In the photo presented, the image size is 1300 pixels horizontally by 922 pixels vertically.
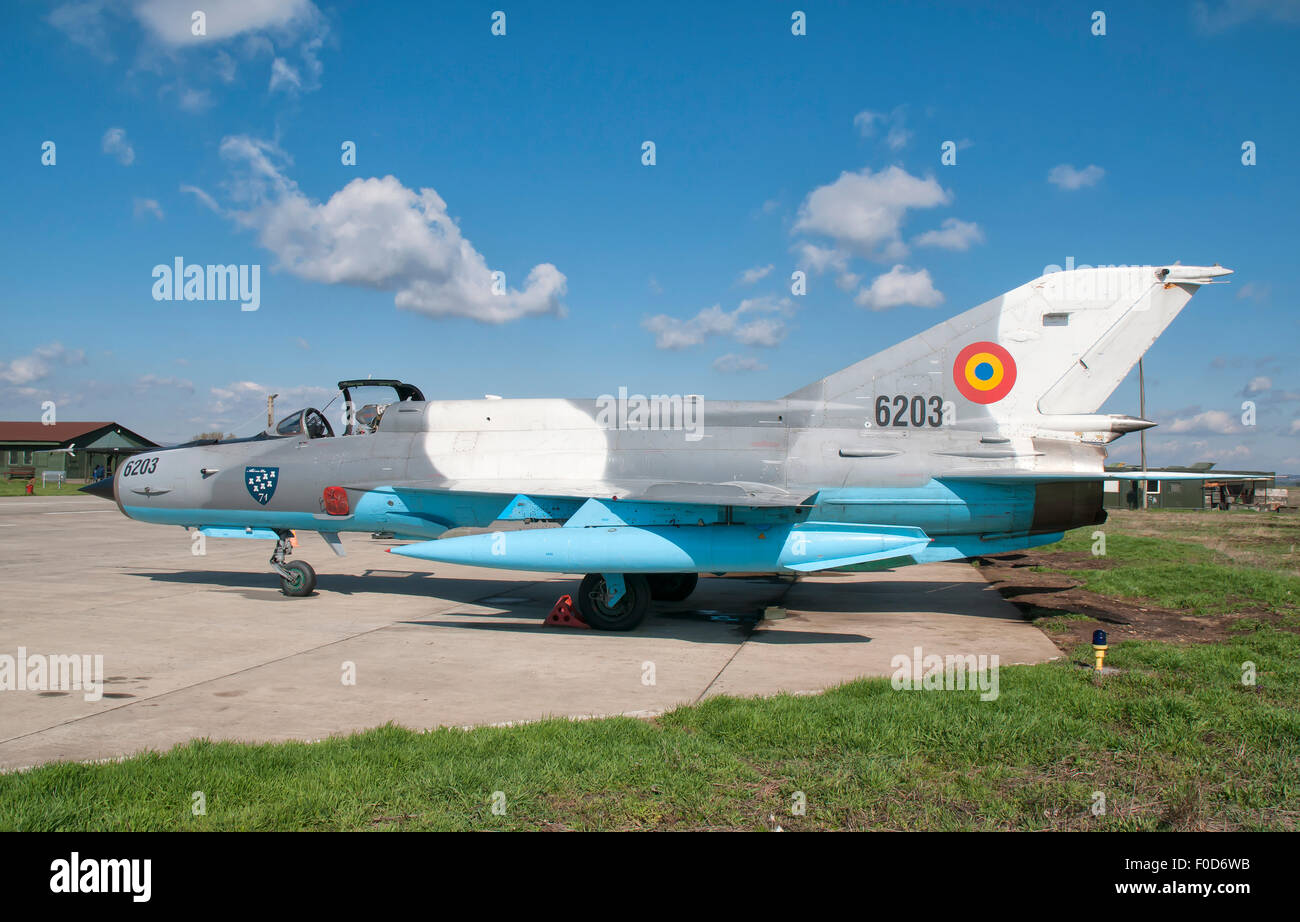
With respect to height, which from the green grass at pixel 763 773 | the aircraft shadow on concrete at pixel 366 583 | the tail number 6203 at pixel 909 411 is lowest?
the aircraft shadow on concrete at pixel 366 583

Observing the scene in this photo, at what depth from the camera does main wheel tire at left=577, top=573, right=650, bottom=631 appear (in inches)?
389

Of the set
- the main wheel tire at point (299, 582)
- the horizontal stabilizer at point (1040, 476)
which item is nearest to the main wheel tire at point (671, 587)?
the horizontal stabilizer at point (1040, 476)

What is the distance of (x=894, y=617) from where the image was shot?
35.9ft

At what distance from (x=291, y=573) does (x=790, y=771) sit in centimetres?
984

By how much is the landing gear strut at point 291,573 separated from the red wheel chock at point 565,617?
14.5 feet

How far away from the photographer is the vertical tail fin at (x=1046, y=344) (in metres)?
9.75

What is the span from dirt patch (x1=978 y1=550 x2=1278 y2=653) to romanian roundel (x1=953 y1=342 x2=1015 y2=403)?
3.03 m

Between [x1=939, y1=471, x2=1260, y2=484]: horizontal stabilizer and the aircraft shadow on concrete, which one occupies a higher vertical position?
[x1=939, y1=471, x2=1260, y2=484]: horizontal stabilizer

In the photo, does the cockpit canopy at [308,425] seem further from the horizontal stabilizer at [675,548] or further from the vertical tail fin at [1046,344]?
the vertical tail fin at [1046,344]

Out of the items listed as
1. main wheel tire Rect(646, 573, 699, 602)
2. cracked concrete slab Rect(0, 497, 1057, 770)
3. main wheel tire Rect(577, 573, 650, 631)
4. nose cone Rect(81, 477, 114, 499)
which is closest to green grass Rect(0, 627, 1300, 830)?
cracked concrete slab Rect(0, 497, 1057, 770)

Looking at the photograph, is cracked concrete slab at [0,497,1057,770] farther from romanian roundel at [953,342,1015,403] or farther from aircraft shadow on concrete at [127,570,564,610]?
romanian roundel at [953,342,1015,403]
